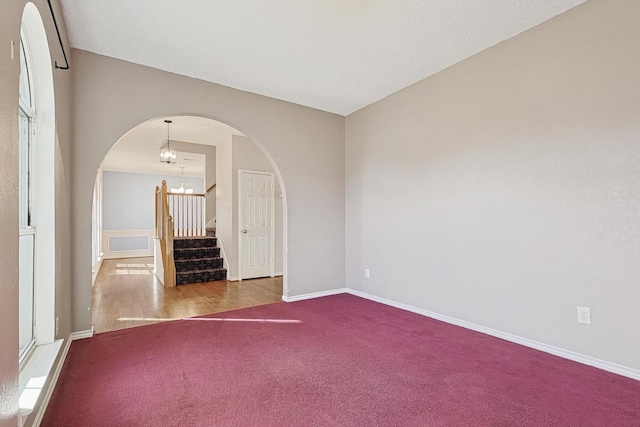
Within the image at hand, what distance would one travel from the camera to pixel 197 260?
6273 mm

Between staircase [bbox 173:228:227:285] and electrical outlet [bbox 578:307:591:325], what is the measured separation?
18.2 feet

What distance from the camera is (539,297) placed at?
279cm

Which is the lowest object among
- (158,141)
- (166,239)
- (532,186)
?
(166,239)

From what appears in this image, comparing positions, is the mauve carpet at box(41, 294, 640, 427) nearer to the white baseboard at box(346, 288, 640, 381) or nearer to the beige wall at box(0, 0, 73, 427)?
the white baseboard at box(346, 288, 640, 381)

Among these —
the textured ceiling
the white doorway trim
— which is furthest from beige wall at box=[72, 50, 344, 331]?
the white doorway trim

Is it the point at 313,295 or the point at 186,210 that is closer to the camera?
the point at 313,295

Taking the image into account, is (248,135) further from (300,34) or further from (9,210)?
(9,210)

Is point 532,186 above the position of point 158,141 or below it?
below

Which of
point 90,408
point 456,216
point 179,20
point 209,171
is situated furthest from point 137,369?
point 209,171

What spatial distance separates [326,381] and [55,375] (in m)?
1.95

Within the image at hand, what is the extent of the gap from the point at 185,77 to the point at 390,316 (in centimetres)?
379

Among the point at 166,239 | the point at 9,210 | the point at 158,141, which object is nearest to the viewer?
the point at 9,210

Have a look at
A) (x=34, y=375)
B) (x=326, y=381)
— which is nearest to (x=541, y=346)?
(x=326, y=381)

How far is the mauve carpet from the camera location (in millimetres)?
1853
